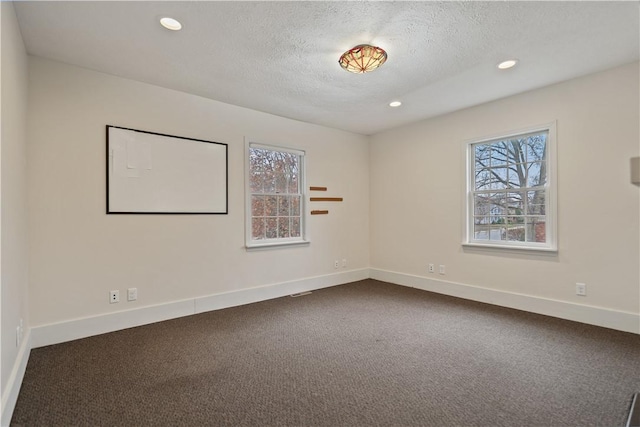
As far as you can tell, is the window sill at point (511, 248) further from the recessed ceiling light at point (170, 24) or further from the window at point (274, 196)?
the recessed ceiling light at point (170, 24)

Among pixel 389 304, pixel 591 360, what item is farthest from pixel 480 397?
pixel 389 304

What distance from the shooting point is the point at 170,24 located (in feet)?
7.61

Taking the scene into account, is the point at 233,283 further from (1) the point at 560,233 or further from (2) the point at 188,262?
(1) the point at 560,233

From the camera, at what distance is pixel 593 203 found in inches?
126

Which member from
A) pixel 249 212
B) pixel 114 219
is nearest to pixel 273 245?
pixel 249 212

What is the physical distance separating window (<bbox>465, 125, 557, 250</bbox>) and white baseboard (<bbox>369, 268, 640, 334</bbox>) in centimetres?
61

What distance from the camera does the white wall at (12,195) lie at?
5.89 ft

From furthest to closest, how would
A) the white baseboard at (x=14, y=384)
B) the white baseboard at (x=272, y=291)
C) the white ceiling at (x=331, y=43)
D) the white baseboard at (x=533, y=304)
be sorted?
1. the white baseboard at (x=272, y=291)
2. the white baseboard at (x=533, y=304)
3. the white ceiling at (x=331, y=43)
4. the white baseboard at (x=14, y=384)

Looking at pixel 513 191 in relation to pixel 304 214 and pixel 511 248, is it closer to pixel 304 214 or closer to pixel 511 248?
pixel 511 248

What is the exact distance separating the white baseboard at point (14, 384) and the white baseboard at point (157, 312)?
0.27m

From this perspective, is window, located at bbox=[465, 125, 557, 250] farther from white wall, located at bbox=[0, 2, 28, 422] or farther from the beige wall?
white wall, located at bbox=[0, 2, 28, 422]

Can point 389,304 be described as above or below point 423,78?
below

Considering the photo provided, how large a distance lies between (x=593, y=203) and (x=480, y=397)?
2512 millimetres

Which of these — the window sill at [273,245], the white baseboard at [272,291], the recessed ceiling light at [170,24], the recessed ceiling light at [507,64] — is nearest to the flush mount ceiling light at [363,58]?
the recessed ceiling light at [507,64]
